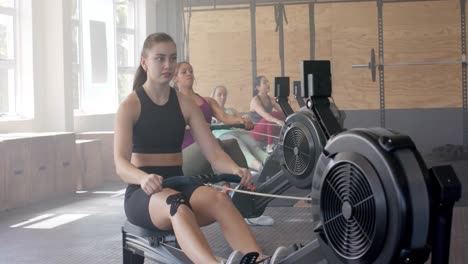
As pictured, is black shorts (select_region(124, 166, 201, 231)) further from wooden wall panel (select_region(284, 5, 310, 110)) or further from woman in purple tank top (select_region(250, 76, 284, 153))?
wooden wall panel (select_region(284, 5, 310, 110))

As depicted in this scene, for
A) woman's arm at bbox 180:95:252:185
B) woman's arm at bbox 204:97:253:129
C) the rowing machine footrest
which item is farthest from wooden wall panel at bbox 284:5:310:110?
the rowing machine footrest

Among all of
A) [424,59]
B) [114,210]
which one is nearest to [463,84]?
[424,59]

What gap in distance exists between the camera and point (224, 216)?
8.19 feet

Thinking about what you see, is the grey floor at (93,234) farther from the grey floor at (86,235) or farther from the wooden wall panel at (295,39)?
the wooden wall panel at (295,39)

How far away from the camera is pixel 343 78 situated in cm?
881

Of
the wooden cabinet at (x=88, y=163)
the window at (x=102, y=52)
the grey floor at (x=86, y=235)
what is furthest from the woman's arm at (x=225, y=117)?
the window at (x=102, y=52)

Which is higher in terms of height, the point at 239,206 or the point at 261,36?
the point at 261,36

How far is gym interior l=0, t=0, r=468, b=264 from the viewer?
6.29ft

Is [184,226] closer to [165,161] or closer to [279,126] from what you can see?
[165,161]

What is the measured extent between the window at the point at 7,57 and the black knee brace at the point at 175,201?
4665 millimetres

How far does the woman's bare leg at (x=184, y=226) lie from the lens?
2.33 meters

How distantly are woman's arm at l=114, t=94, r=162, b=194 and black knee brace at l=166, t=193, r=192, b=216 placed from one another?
0.12m

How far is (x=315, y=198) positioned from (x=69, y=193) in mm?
4683

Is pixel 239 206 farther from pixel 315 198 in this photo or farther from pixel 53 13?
pixel 53 13
